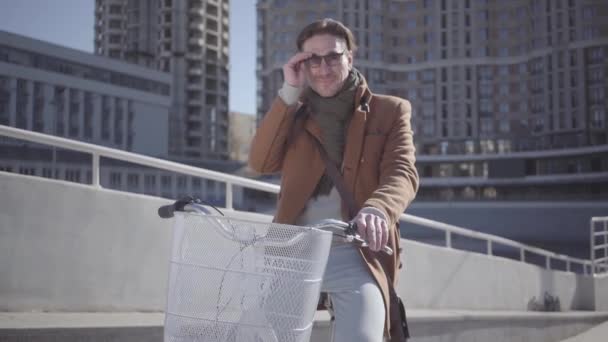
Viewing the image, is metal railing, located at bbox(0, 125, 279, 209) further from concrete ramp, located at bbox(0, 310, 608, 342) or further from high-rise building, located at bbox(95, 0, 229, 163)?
high-rise building, located at bbox(95, 0, 229, 163)

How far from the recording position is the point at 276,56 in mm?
84375

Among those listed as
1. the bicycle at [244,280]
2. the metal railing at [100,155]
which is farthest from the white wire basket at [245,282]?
the metal railing at [100,155]

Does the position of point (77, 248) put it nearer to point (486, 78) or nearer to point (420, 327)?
point (420, 327)

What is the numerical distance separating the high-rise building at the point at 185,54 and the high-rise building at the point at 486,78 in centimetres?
813

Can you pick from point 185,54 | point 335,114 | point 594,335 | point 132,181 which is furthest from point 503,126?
point 335,114

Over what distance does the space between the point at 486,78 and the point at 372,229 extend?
83.0 m

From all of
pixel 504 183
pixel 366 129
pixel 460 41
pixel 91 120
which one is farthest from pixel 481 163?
pixel 366 129

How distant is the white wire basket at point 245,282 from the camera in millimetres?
1917

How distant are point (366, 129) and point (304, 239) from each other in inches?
29.1

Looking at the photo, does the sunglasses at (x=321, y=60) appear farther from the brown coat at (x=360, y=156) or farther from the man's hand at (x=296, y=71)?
the brown coat at (x=360, y=156)

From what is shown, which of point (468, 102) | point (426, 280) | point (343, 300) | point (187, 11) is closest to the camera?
point (343, 300)

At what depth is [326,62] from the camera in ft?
8.25

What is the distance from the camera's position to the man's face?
251cm

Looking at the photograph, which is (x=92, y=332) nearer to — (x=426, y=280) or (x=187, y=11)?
(x=426, y=280)
